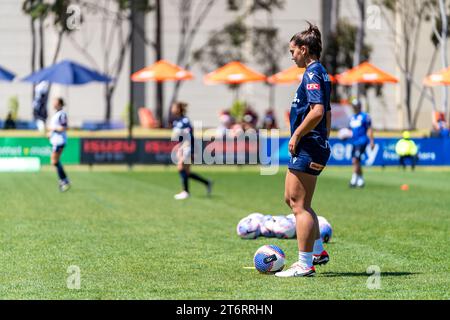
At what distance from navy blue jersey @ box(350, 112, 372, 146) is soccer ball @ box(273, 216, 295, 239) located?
13.2 meters

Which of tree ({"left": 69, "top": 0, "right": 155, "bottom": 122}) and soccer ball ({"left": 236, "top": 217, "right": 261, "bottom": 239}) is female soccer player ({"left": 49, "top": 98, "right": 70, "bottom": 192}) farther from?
tree ({"left": 69, "top": 0, "right": 155, "bottom": 122})

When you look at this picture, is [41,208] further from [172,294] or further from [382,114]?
[382,114]

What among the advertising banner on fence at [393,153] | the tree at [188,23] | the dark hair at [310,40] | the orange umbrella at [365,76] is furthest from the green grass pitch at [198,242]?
the tree at [188,23]

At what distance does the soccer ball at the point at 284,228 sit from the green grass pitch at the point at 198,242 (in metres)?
0.16

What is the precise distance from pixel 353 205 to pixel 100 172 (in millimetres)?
A: 15111

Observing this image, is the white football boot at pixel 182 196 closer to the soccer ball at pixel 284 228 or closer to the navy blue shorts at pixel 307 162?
the soccer ball at pixel 284 228

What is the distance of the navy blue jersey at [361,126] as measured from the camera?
28.6 metres

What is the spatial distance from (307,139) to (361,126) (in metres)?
17.7

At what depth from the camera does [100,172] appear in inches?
1428

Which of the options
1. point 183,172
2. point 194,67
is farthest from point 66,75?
point 194,67

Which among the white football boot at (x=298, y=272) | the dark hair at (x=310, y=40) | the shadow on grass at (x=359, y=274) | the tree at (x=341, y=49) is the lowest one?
the shadow on grass at (x=359, y=274)

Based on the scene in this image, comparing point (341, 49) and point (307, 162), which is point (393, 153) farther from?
point (307, 162)

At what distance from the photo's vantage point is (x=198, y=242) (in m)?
15.2

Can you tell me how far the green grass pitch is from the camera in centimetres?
1058
